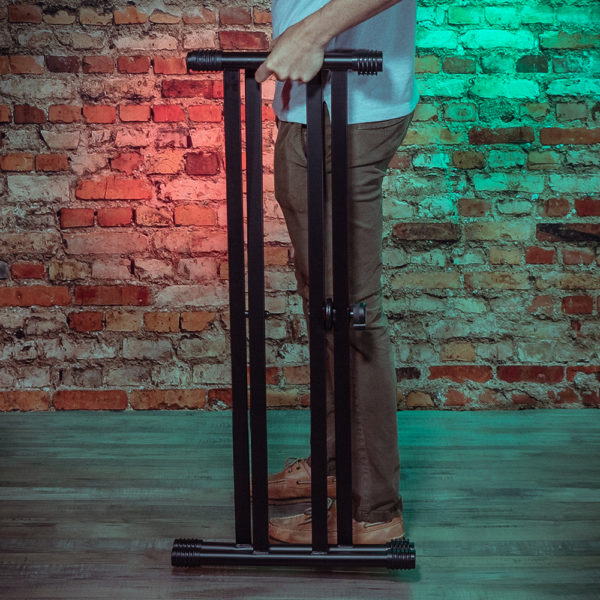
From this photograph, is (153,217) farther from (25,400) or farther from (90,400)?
(25,400)

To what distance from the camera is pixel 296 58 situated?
1.36m

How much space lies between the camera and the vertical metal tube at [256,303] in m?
1.41

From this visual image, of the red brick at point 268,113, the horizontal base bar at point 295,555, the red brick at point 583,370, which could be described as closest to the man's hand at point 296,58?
the horizontal base bar at point 295,555

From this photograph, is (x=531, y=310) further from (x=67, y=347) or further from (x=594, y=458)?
(x=67, y=347)

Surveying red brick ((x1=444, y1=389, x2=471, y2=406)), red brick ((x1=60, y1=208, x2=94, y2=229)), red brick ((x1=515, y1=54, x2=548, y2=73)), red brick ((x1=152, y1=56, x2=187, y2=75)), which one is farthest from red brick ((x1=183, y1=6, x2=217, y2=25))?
red brick ((x1=444, y1=389, x2=471, y2=406))

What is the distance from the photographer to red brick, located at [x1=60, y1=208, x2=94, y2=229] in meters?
2.57

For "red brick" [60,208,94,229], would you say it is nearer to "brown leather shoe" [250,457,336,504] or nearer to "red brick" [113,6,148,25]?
"red brick" [113,6,148,25]

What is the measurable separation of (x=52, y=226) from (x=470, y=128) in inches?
55.5

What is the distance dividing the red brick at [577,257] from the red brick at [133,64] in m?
1.50

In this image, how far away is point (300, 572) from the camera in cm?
155

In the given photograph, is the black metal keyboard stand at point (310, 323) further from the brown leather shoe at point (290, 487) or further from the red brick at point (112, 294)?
the red brick at point (112, 294)

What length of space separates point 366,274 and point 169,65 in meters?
1.29

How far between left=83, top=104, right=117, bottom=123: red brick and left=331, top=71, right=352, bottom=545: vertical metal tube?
133cm

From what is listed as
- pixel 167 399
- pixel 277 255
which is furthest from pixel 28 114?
pixel 167 399
